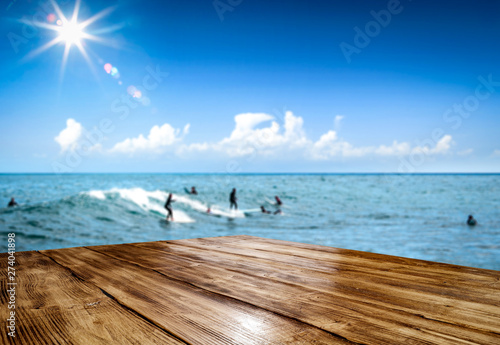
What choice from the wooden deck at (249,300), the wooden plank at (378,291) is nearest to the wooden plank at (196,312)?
the wooden deck at (249,300)

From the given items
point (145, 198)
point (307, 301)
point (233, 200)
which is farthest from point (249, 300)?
point (145, 198)

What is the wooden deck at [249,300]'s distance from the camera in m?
0.67

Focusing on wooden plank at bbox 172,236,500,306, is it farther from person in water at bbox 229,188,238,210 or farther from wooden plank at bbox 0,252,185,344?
person in water at bbox 229,188,238,210

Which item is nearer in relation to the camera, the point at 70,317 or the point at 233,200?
the point at 70,317

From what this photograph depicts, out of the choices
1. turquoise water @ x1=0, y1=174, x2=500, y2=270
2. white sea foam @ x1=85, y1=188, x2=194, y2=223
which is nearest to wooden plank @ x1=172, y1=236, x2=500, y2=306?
turquoise water @ x1=0, y1=174, x2=500, y2=270

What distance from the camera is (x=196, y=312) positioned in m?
0.79

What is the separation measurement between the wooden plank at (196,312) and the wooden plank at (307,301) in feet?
0.15

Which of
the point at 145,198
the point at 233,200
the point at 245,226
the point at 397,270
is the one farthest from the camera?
the point at 233,200

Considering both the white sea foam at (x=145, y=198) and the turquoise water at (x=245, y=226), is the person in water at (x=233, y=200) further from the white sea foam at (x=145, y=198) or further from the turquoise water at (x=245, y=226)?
the white sea foam at (x=145, y=198)

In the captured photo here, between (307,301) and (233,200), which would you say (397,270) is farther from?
(233,200)

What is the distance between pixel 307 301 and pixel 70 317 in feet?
1.85

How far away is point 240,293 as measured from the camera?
95 centimetres

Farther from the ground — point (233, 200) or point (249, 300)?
point (249, 300)

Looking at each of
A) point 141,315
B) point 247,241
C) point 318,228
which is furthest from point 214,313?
point 318,228
